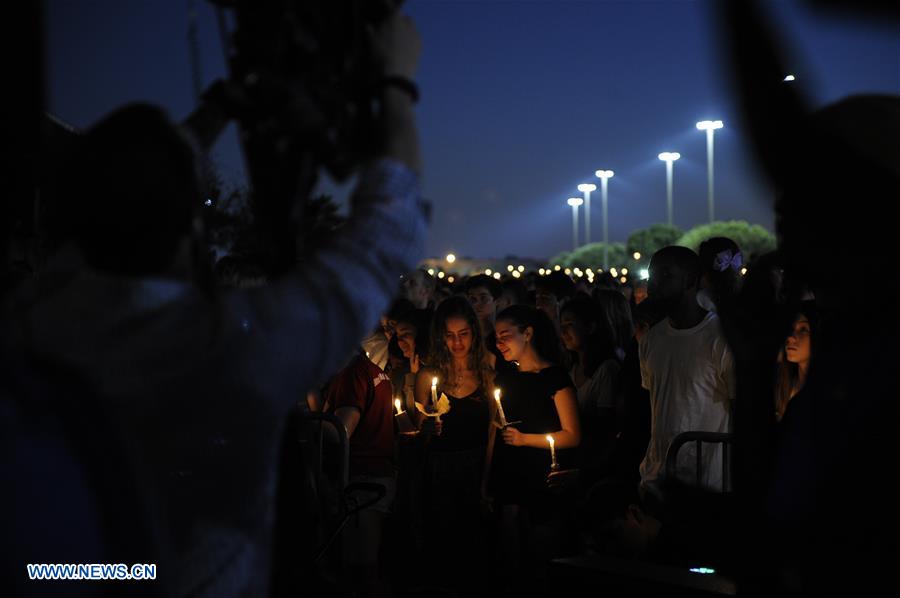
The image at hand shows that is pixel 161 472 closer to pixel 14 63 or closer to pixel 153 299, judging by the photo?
pixel 153 299

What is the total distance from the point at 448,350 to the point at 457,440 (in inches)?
27.0

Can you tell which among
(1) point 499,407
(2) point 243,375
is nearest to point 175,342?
(2) point 243,375

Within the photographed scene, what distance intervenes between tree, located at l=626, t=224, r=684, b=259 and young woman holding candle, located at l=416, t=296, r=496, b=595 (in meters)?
64.0

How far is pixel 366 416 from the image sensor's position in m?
6.60

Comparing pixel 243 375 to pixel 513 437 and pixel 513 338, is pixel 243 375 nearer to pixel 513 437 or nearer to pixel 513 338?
pixel 513 437

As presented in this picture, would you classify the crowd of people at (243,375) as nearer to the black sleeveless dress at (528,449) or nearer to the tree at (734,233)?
the black sleeveless dress at (528,449)

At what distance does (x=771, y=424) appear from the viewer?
2.19 meters

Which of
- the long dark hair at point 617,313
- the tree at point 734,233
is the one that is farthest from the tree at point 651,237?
the long dark hair at point 617,313

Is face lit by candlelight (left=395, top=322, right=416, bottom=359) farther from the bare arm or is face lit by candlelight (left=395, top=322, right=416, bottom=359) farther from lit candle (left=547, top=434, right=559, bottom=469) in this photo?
lit candle (left=547, top=434, right=559, bottom=469)

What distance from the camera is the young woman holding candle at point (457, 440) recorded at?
6.71 meters

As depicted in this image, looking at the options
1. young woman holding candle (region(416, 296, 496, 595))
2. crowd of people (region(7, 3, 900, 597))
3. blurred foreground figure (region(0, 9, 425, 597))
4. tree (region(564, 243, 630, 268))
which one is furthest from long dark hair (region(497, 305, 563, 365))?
tree (region(564, 243, 630, 268))

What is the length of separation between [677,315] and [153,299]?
488 cm

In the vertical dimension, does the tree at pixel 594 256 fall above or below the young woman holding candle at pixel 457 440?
above

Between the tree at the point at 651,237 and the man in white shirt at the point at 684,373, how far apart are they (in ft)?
212
